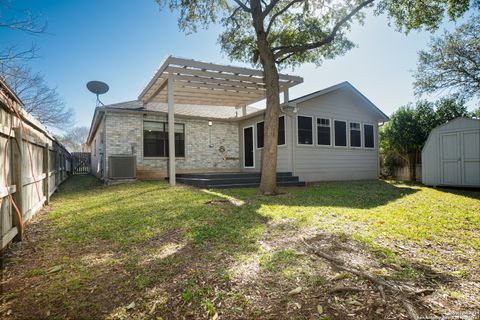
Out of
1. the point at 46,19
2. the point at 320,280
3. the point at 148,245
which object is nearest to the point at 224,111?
the point at 46,19

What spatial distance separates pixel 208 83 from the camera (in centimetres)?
903

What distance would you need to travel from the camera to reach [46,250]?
2.77 m

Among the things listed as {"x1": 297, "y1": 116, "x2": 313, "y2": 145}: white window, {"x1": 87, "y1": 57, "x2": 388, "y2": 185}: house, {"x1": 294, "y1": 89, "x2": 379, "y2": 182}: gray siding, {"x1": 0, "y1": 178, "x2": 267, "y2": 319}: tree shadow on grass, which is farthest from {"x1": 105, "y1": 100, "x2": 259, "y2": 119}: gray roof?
{"x1": 0, "y1": 178, "x2": 267, "y2": 319}: tree shadow on grass

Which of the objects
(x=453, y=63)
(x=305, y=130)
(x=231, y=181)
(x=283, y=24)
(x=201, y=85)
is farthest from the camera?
(x=453, y=63)

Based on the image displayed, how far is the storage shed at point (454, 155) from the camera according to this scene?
827 centimetres

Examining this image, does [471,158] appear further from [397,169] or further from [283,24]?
[283,24]

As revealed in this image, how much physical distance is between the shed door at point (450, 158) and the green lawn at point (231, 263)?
5.55 meters

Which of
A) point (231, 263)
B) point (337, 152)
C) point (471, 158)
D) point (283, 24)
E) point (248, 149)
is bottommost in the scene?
point (231, 263)

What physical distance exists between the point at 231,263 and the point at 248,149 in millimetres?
9616

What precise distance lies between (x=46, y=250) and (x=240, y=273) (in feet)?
7.71

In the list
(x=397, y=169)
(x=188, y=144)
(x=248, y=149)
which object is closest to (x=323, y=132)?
(x=248, y=149)

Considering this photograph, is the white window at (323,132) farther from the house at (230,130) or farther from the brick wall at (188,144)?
the brick wall at (188,144)

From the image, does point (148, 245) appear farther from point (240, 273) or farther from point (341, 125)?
point (341, 125)

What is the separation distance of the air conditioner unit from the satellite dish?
3528 millimetres
